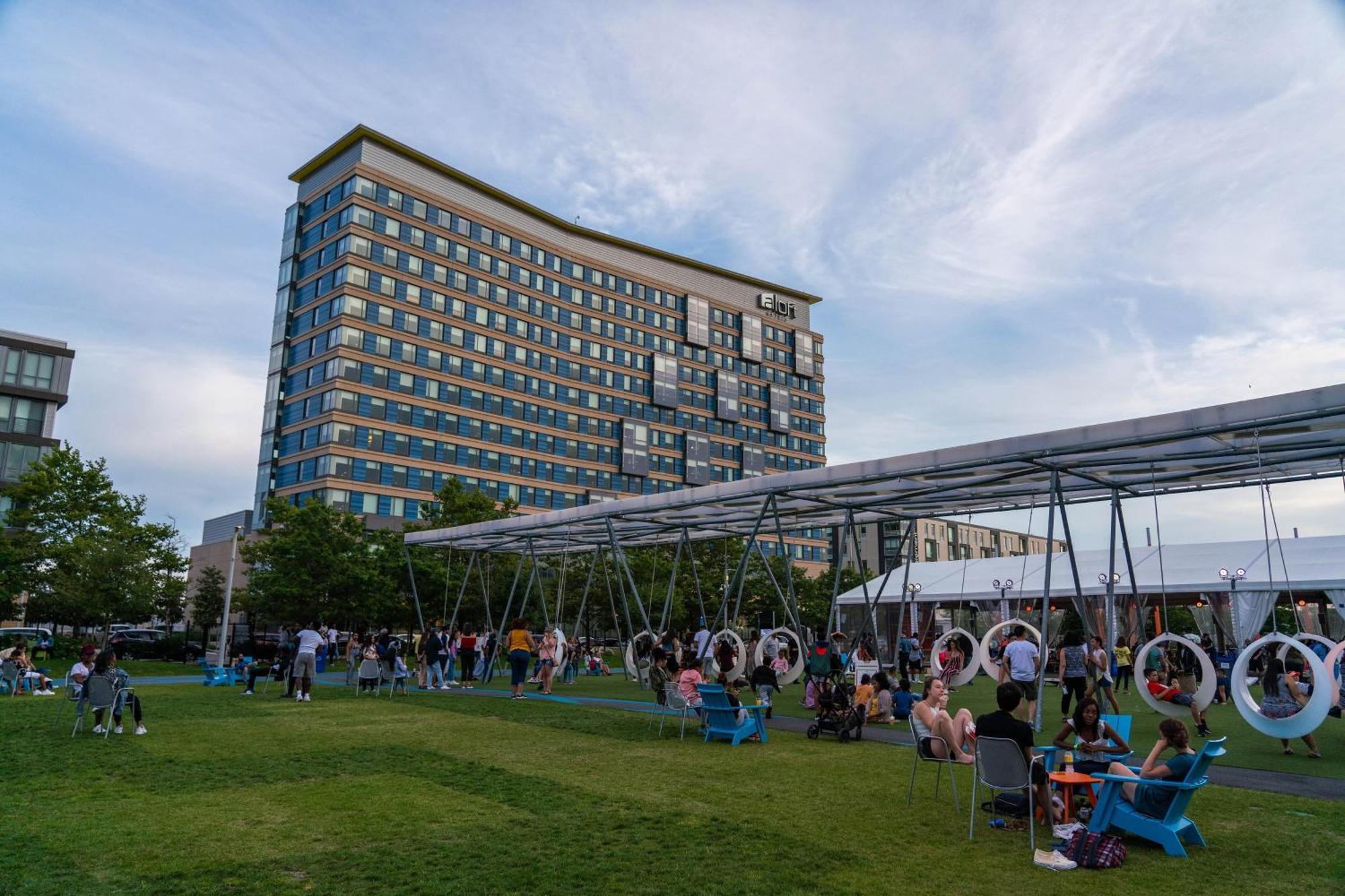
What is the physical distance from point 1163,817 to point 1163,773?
1.13ft

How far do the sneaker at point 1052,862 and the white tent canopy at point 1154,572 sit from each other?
16693 mm

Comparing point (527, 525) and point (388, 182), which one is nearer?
point (527, 525)

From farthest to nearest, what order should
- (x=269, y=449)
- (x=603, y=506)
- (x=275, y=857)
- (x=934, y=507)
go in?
(x=269, y=449) < (x=603, y=506) < (x=934, y=507) < (x=275, y=857)

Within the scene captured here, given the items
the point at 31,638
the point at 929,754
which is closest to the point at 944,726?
the point at 929,754

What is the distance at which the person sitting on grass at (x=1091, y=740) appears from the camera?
7910 millimetres

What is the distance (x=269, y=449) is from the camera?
228ft

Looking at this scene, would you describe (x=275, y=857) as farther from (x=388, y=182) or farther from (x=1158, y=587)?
(x=388, y=182)

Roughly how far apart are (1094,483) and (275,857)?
1585cm

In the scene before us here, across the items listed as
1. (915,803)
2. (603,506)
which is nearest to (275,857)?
(915,803)

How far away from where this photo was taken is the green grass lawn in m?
6.15

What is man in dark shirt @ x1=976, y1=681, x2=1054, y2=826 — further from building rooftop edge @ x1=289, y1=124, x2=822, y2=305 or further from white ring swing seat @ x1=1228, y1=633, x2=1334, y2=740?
building rooftop edge @ x1=289, y1=124, x2=822, y2=305

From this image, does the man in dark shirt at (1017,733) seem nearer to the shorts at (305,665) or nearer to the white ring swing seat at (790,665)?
the white ring swing seat at (790,665)

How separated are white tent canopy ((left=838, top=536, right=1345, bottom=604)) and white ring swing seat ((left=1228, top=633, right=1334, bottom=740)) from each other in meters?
10.7

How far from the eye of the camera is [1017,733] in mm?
7664
